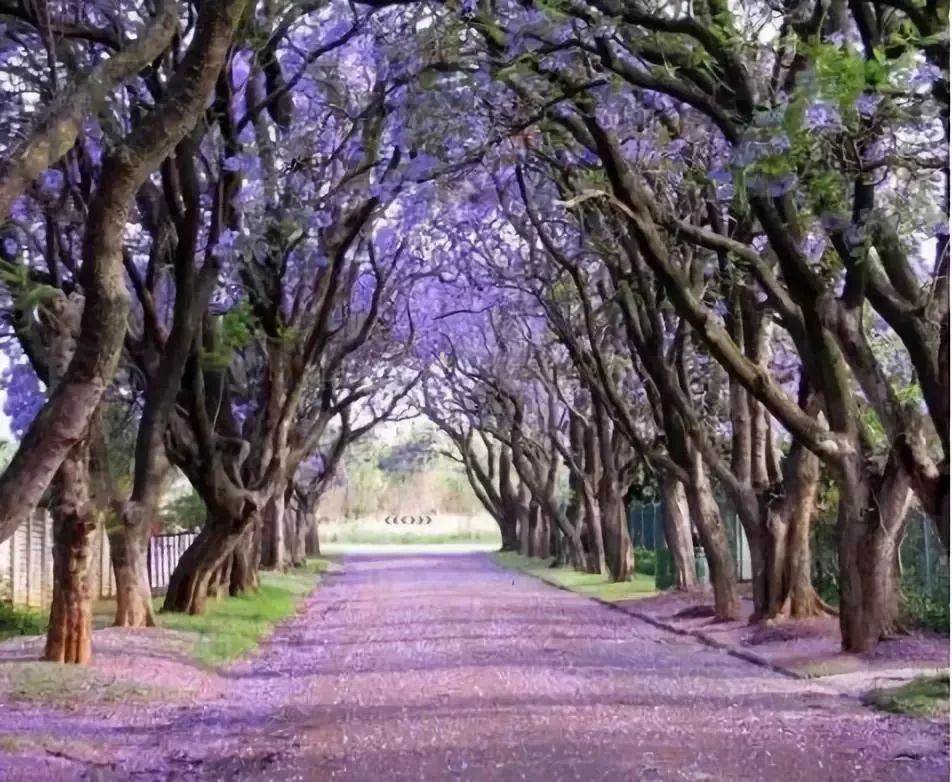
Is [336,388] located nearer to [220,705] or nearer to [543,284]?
[543,284]

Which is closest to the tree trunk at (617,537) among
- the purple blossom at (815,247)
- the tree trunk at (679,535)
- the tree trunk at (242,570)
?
the tree trunk at (679,535)

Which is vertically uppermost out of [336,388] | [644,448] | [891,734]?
[336,388]

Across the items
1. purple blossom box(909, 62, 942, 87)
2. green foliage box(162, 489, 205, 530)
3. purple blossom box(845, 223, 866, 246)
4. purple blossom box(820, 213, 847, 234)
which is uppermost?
purple blossom box(909, 62, 942, 87)

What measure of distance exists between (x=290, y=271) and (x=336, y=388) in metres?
10.9

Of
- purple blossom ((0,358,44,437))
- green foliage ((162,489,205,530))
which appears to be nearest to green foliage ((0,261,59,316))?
purple blossom ((0,358,44,437))

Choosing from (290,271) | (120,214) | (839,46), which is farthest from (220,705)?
(290,271)

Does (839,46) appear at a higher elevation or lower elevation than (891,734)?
higher

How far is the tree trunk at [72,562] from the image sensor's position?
14367mm

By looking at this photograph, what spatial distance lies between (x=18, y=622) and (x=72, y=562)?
24.1ft

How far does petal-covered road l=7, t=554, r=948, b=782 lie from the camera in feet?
31.5

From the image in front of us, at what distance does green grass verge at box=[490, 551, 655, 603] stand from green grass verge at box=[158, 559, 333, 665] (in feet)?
20.1

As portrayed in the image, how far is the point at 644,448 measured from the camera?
2305 centimetres

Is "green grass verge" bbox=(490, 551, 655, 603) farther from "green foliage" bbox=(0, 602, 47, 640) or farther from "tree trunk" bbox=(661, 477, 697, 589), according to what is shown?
"green foliage" bbox=(0, 602, 47, 640)

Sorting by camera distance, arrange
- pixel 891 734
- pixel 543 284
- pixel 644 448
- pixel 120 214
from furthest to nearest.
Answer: pixel 543 284 < pixel 644 448 < pixel 891 734 < pixel 120 214
